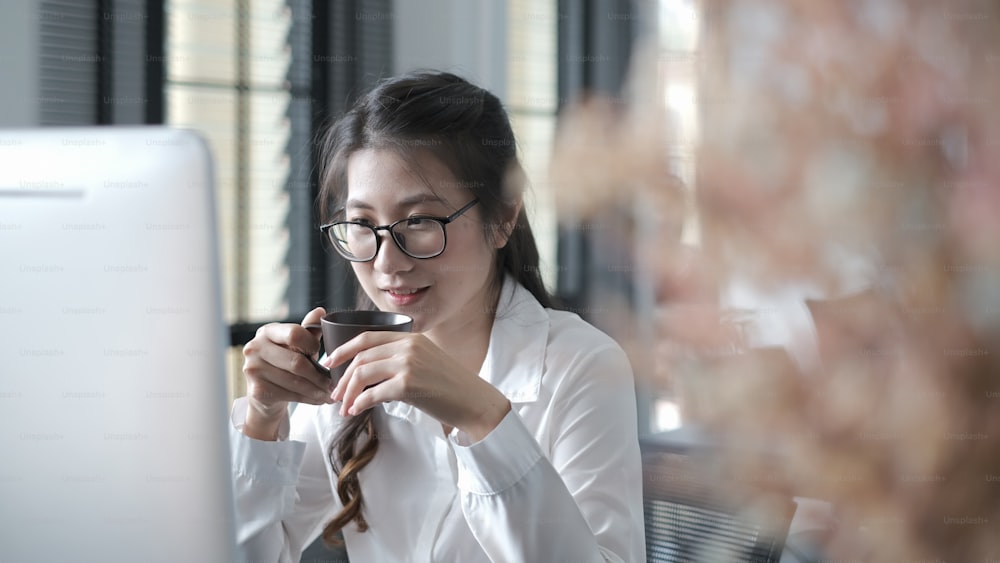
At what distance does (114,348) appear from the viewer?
1.66ft

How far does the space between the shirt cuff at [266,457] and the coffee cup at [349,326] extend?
25 cm

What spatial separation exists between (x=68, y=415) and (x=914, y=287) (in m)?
0.47

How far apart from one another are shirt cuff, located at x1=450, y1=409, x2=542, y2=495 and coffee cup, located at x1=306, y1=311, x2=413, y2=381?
0.14 m

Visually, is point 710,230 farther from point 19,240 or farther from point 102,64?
point 102,64

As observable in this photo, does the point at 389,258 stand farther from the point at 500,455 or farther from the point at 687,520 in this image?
the point at 687,520

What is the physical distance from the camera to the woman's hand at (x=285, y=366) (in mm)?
890

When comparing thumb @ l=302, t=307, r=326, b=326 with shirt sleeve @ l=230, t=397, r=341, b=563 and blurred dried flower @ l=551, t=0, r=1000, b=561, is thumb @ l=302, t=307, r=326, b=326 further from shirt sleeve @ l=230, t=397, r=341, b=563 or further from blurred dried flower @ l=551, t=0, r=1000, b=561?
blurred dried flower @ l=551, t=0, r=1000, b=561

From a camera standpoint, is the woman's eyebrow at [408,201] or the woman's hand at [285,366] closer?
the woman's hand at [285,366]

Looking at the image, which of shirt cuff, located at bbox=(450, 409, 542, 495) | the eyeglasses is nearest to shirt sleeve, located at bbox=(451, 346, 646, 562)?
shirt cuff, located at bbox=(450, 409, 542, 495)

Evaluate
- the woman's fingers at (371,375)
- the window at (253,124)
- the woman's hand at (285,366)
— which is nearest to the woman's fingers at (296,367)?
the woman's hand at (285,366)

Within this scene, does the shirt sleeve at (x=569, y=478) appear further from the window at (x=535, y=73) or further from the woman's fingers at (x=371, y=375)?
the window at (x=535, y=73)

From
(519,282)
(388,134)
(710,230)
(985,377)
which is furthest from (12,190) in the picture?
(519,282)

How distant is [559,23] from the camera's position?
3004 mm

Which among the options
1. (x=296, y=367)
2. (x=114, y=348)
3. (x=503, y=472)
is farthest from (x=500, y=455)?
(x=114, y=348)
